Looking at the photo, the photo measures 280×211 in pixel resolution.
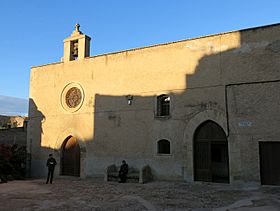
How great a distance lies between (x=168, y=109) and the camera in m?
13.6

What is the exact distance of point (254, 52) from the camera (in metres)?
11.7

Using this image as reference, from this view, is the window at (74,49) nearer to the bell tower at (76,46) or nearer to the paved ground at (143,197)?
the bell tower at (76,46)

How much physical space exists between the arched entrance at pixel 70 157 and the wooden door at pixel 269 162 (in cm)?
920

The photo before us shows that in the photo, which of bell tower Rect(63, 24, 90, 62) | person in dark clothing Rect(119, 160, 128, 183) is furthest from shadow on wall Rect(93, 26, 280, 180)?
bell tower Rect(63, 24, 90, 62)

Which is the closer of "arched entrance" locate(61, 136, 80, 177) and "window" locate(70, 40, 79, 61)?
"arched entrance" locate(61, 136, 80, 177)

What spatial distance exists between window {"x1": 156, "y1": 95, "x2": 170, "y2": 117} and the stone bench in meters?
2.56

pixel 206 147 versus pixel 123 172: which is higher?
pixel 206 147

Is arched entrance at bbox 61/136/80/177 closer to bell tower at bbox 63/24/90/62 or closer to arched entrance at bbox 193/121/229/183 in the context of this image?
bell tower at bbox 63/24/90/62

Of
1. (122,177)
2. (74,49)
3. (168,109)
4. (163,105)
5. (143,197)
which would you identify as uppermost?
(74,49)

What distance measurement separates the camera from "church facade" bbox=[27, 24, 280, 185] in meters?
11.4

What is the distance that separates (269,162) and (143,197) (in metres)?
5.15

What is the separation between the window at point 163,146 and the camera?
13.3 metres

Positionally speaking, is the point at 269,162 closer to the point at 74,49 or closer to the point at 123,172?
the point at 123,172

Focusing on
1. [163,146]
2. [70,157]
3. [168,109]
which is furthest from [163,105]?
[70,157]
